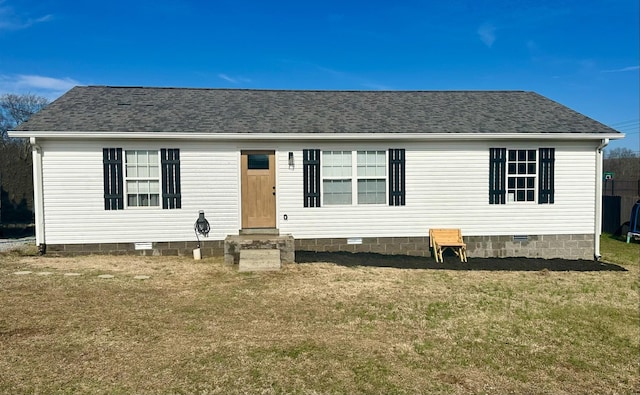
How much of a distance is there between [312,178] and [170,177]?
3.37 metres

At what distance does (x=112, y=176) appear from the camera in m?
9.12

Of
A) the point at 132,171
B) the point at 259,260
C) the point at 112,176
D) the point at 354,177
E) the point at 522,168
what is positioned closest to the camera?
the point at 259,260

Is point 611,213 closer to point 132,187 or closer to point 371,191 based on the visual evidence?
point 371,191

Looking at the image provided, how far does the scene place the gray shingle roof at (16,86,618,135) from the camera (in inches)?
376

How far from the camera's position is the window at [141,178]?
9.12 metres

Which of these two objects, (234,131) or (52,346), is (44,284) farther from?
(234,131)

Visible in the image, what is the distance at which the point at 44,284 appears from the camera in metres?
6.59

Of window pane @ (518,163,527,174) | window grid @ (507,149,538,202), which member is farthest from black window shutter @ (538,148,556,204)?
window pane @ (518,163,527,174)

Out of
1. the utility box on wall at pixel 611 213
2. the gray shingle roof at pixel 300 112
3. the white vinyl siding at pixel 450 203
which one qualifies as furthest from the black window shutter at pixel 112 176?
the utility box on wall at pixel 611 213

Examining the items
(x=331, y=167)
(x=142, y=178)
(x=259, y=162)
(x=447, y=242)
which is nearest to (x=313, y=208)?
(x=331, y=167)

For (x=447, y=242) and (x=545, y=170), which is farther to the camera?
(x=545, y=170)

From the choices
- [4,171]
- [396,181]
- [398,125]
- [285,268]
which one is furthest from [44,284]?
[4,171]

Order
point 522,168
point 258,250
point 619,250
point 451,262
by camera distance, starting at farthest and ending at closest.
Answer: point 619,250, point 522,168, point 451,262, point 258,250

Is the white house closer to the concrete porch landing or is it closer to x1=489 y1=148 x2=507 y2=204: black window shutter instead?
x1=489 y1=148 x2=507 y2=204: black window shutter
